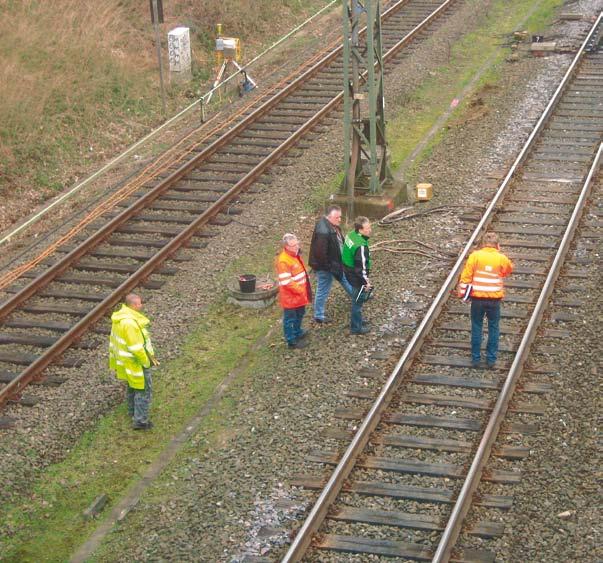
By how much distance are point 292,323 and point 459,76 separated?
1339 cm

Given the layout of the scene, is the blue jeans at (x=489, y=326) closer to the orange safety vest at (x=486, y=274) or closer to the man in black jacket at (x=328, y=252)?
the orange safety vest at (x=486, y=274)

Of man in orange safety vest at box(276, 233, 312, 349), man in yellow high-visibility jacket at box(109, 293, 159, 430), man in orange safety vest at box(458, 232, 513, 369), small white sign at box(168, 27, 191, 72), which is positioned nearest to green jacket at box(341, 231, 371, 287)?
man in orange safety vest at box(276, 233, 312, 349)

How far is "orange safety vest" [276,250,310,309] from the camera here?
41.8ft

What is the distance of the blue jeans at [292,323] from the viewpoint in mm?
12945

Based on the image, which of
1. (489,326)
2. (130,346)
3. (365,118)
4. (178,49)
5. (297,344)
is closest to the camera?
(130,346)

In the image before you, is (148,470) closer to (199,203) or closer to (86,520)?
(86,520)

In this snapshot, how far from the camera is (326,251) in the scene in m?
13.3

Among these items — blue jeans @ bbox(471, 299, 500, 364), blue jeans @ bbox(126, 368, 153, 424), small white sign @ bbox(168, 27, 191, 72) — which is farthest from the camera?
small white sign @ bbox(168, 27, 191, 72)

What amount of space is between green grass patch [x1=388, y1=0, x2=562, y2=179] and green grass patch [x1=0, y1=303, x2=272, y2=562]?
672 cm

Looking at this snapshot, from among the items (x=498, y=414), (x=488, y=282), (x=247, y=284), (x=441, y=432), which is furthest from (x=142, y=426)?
(x=488, y=282)

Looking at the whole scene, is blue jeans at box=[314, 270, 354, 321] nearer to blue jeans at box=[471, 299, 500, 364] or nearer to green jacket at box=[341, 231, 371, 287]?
green jacket at box=[341, 231, 371, 287]

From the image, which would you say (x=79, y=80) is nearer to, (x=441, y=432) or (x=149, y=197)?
(x=149, y=197)

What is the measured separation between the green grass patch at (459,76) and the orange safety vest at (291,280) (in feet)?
21.8

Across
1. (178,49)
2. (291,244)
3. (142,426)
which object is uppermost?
(178,49)
